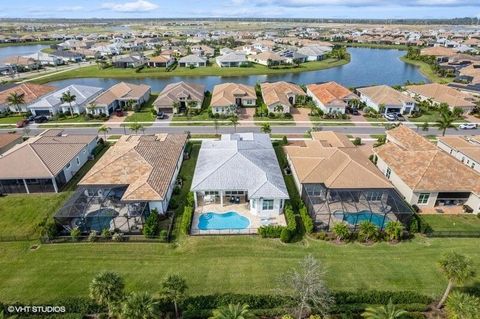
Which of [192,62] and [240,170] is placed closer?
[240,170]

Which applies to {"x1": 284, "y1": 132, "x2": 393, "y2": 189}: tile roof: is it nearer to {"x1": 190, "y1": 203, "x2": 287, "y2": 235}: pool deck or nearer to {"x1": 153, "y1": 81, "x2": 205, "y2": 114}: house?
{"x1": 190, "y1": 203, "x2": 287, "y2": 235}: pool deck

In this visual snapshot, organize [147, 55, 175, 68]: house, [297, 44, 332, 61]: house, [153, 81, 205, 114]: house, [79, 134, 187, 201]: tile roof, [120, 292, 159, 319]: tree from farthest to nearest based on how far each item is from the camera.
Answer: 1. [297, 44, 332, 61]: house
2. [147, 55, 175, 68]: house
3. [153, 81, 205, 114]: house
4. [79, 134, 187, 201]: tile roof
5. [120, 292, 159, 319]: tree

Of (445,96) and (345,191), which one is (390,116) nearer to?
(445,96)

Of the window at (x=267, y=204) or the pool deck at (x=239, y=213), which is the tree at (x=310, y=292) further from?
the window at (x=267, y=204)

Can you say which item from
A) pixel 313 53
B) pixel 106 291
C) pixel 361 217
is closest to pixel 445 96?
pixel 361 217

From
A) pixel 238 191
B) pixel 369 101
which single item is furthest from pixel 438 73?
pixel 238 191

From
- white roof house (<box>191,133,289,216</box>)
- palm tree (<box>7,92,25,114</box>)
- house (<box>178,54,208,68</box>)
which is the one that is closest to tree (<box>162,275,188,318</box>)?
white roof house (<box>191,133,289,216</box>)
